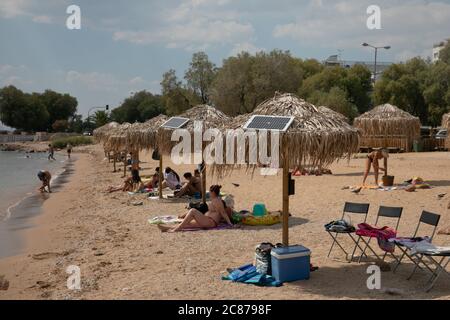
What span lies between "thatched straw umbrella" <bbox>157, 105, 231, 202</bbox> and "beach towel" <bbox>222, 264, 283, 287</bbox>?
4305mm

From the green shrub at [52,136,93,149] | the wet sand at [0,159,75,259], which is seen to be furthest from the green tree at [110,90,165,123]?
the wet sand at [0,159,75,259]

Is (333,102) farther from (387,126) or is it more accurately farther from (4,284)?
(4,284)

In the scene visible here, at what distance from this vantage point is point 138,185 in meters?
15.7

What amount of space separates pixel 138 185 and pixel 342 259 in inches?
400

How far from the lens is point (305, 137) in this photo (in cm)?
589

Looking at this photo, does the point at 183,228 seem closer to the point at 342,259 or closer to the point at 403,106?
the point at 342,259

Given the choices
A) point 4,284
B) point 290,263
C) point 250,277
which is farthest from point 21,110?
point 290,263

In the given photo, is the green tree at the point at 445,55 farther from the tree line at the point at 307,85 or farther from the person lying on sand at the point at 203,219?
the person lying on sand at the point at 203,219

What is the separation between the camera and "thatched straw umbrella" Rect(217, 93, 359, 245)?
5914 mm

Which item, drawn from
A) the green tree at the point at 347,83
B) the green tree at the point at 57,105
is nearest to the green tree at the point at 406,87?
the green tree at the point at 347,83

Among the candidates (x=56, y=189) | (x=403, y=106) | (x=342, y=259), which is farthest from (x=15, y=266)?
(x=403, y=106)

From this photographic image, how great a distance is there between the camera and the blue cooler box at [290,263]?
5641 mm

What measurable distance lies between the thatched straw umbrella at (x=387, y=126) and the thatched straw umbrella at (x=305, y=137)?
20441 millimetres

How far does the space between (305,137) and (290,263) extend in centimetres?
154
